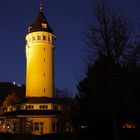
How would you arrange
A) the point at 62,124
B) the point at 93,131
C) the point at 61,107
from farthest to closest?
the point at 61,107 → the point at 62,124 → the point at 93,131

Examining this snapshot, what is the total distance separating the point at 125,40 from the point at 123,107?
4.98 metres

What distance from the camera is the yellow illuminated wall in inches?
2781

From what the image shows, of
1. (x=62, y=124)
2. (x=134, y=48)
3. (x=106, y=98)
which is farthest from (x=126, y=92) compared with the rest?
(x=62, y=124)

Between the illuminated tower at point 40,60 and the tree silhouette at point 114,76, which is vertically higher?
the illuminated tower at point 40,60

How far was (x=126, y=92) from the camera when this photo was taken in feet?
78.3

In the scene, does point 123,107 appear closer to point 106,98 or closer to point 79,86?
point 106,98

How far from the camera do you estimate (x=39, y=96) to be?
→ 70.1 m

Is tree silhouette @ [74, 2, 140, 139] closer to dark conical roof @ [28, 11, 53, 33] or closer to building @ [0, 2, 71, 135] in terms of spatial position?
building @ [0, 2, 71, 135]

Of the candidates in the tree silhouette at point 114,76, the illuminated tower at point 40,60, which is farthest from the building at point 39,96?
the tree silhouette at point 114,76

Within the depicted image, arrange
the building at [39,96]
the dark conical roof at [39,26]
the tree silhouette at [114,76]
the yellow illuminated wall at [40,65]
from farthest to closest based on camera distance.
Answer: the dark conical roof at [39,26]
the yellow illuminated wall at [40,65]
the building at [39,96]
the tree silhouette at [114,76]

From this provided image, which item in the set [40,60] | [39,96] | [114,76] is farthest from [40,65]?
[114,76]

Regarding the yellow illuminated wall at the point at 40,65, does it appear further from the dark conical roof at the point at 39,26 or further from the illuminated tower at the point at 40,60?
the dark conical roof at the point at 39,26

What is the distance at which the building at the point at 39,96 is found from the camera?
63.6 m

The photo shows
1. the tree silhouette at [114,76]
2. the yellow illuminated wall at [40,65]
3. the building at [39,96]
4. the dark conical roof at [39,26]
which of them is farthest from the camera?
the dark conical roof at [39,26]
